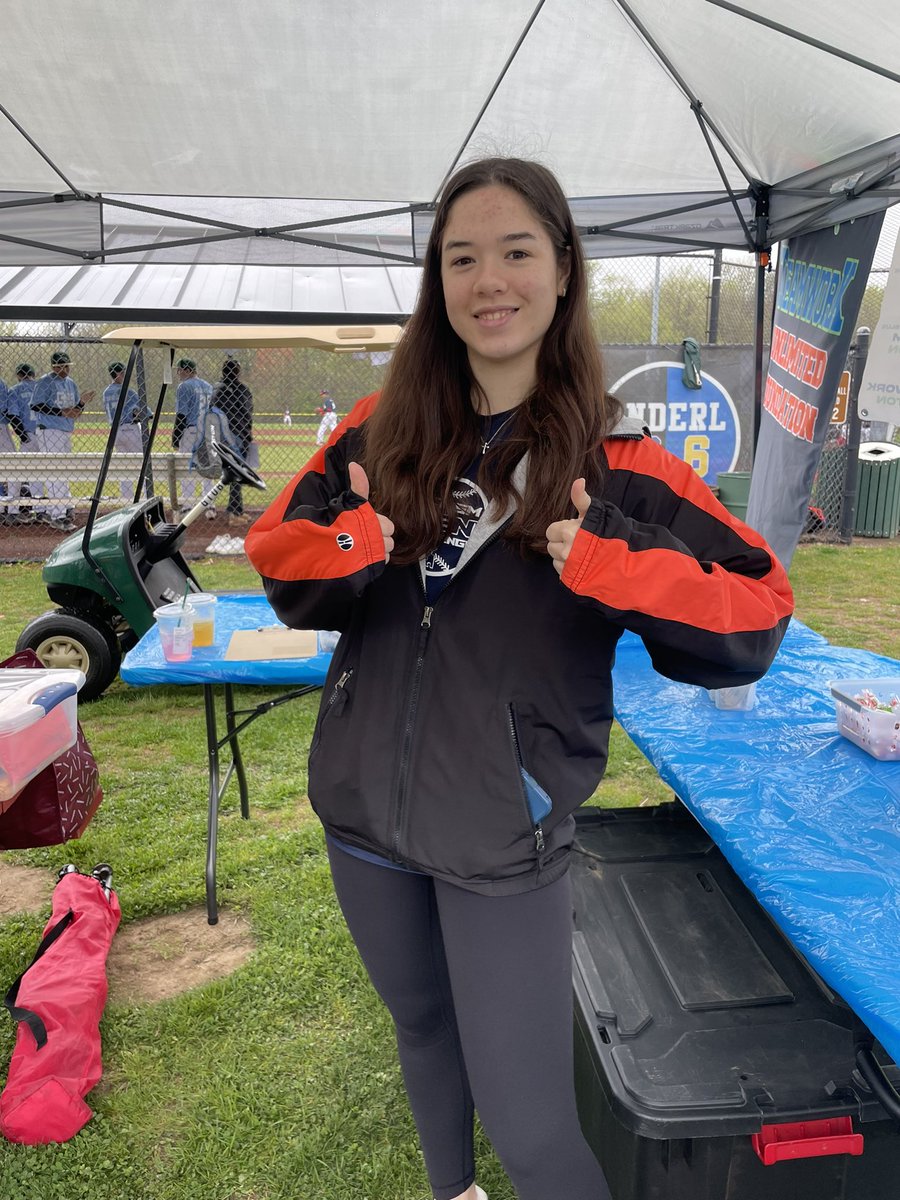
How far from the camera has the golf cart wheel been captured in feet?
15.4

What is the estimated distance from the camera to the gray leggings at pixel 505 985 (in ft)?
4.53

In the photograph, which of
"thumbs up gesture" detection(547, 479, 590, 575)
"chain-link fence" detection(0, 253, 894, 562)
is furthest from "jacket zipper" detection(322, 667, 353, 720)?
"chain-link fence" detection(0, 253, 894, 562)

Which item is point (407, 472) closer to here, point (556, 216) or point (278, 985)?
point (556, 216)

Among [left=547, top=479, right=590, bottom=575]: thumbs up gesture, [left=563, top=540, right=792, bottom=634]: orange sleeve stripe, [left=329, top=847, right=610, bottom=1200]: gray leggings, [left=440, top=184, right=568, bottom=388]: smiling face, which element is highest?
[left=440, top=184, right=568, bottom=388]: smiling face

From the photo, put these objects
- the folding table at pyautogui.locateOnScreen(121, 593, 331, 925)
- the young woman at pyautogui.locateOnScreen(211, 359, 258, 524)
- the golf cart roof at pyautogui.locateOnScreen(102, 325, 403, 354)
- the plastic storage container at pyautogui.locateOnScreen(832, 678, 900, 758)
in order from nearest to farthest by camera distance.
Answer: the plastic storage container at pyautogui.locateOnScreen(832, 678, 900, 758), the folding table at pyautogui.locateOnScreen(121, 593, 331, 925), the golf cart roof at pyautogui.locateOnScreen(102, 325, 403, 354), the young woman at pyautogui.locateOnScreen(211, 359, 258, 524)

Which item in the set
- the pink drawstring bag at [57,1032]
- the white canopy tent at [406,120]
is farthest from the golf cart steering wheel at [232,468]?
the pink drawstring bag at [57,1032]

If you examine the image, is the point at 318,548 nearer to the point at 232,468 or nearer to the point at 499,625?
the point at 499,625

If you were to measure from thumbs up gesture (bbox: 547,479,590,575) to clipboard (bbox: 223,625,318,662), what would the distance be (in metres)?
1.80

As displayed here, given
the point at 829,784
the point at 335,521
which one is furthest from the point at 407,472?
the point at 829,784

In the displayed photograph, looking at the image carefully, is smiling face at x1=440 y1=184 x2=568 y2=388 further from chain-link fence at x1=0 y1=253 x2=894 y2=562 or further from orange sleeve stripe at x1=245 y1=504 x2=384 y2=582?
chain-link fence at x1=0 y1=253 x2=894 y2=562

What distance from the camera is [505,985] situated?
4.53 feet

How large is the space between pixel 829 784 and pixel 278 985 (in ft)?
5.43

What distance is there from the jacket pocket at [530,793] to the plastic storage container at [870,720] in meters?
1.34

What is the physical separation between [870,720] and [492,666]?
4.62ft
